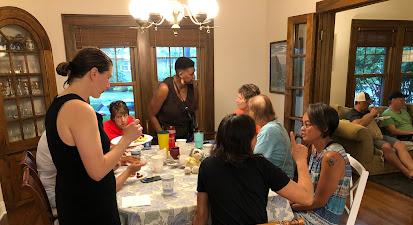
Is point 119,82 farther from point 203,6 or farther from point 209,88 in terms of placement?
point 203,6

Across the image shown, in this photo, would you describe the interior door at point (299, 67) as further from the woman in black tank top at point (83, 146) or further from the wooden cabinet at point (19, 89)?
the wooden cabinet at point (19, 89)

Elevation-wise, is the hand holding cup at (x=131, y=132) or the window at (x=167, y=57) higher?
the window at (x=167, y=57)

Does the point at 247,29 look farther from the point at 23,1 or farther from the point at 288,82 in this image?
the point at 23,1

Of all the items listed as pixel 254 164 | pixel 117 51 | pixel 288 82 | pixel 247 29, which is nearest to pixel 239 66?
pixel 247 29

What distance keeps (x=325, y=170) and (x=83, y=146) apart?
1174 mm

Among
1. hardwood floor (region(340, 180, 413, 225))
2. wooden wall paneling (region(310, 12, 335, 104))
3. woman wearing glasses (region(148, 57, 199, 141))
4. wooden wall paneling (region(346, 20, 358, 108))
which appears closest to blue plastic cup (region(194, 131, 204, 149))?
woman wearing glasses (region(148, 57, 199, 141))

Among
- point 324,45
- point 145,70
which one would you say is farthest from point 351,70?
point 145,70

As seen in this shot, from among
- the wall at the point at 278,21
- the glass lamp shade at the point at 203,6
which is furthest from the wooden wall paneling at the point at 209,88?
the glass lamp shade at the point at 203,6

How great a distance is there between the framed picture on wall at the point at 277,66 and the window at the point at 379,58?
1460 millimetres

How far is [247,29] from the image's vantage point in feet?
13.2

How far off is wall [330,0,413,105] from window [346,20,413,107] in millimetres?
84

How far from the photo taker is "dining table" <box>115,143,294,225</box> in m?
1.33

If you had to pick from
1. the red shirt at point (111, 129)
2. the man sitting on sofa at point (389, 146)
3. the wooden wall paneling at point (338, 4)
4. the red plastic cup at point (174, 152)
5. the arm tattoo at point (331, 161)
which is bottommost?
the man sitting on sofa at point (389, 146)

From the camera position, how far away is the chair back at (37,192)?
4.66 ft
